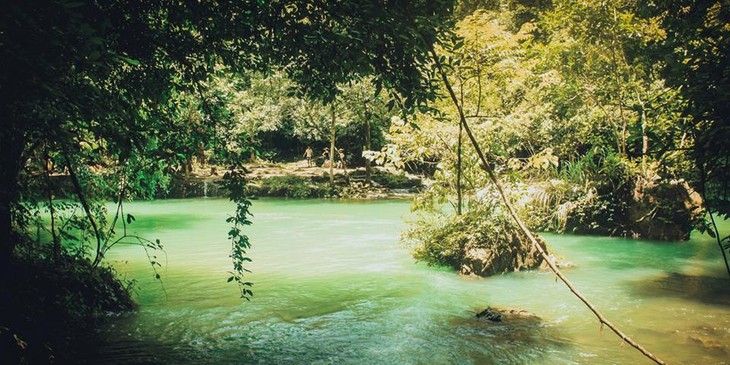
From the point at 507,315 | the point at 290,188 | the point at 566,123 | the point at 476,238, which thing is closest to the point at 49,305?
the point at 507,315

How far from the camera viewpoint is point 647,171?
14.8m

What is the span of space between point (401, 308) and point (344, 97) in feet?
12.9

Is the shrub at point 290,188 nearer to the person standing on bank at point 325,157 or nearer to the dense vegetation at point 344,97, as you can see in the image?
the person standing on bank at point 325,157

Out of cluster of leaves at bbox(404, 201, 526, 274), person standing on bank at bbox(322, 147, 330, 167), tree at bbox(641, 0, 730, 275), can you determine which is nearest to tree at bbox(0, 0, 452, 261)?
tree at bbox(641, 0, 730, 275)

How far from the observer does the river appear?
6.30 meters

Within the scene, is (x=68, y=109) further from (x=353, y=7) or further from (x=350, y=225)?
(x=350, y=225)

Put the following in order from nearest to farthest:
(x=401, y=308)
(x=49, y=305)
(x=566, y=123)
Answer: (x=49, y=305) → (x=401, y=308) → (x=566, y=123)

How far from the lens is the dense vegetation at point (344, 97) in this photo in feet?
9.55

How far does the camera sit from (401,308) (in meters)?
8.43

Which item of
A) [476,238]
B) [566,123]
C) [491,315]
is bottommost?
[491,315]

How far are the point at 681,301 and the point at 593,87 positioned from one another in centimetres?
940

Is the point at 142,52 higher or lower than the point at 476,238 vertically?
higher

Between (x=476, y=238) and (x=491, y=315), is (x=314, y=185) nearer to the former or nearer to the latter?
(x=476, y=238)

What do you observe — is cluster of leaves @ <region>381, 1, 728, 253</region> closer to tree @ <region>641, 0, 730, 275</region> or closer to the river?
the river
